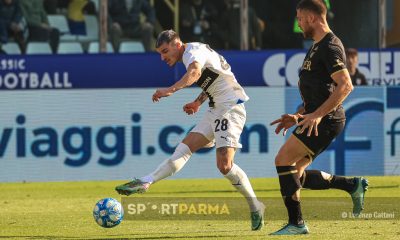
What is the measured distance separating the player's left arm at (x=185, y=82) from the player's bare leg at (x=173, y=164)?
0.79 meters

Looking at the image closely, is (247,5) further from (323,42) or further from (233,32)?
(323,42)

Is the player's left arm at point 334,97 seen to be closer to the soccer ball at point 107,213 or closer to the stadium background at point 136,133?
the soccer ball at point 107,213

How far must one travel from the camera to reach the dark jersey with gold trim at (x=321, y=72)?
9.69m

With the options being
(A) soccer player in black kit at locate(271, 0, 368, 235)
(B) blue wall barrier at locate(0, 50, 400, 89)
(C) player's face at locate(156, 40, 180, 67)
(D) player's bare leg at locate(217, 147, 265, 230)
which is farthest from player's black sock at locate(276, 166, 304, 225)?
(B) blue wall barrier at locate(0, 50, 400, 89)

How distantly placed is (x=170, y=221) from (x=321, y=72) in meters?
2.71

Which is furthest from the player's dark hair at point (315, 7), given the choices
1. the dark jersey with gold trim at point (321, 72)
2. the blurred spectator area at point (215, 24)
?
the blurred spectator area at point (215, 24)

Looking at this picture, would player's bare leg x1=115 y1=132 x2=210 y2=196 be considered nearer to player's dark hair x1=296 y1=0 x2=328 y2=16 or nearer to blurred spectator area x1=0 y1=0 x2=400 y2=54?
player's dark hair x1=296 y1=0 x2=328 y2=16

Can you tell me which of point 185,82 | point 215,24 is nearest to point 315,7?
point 185,82

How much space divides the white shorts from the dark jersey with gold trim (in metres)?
1.27

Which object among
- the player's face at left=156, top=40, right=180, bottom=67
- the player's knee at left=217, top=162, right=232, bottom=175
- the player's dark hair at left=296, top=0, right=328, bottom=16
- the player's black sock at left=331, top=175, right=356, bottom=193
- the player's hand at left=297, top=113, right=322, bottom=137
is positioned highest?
the player's dark hair at left=296, top=0, right=328, bottom=16

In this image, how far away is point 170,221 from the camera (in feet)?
38.3

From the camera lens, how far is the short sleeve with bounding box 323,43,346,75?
961 cm

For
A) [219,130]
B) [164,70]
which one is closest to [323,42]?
[219,130]

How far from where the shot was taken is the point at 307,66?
995 cm
